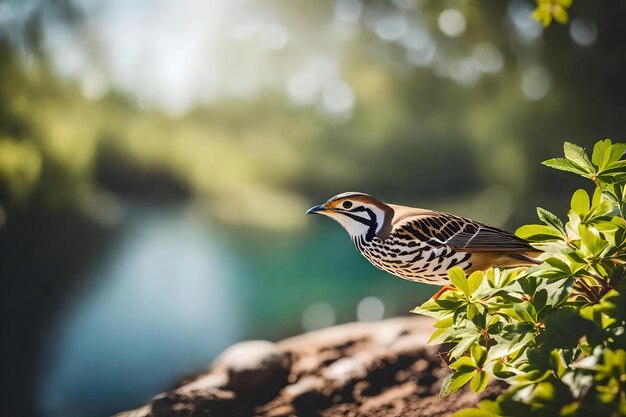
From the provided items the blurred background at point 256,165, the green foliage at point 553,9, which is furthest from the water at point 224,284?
the green foliage at point 553,9

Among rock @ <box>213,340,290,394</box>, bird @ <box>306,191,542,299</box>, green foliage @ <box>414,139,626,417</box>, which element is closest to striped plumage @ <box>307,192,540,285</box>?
bird @ <box>306,191,542,299</box>

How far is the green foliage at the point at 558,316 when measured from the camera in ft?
1.84

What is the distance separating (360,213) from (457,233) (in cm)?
17

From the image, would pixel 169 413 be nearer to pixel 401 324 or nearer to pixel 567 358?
pixel 401 324

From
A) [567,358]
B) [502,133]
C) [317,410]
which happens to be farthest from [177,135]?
[567,358]

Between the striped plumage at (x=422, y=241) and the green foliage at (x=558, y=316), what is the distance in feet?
0.84

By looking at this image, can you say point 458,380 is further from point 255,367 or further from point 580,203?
point 255,367

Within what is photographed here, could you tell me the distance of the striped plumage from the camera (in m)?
1.02

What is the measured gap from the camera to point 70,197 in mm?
2385

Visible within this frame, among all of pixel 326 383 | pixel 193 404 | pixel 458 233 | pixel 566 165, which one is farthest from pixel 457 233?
pixel 193 404

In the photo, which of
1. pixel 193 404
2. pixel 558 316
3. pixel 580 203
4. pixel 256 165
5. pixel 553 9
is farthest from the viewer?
pixel 256 165

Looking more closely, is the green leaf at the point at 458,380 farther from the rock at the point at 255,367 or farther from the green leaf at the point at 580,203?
the rock at the point at 255,367

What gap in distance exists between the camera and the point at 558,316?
60 centimetres

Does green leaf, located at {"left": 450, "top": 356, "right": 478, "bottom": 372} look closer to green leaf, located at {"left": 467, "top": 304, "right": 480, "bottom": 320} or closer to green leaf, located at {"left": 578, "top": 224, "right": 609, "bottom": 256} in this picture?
green leaf, located at {"left": 467, "top": 304, "right": 480, "bottom": 320}
